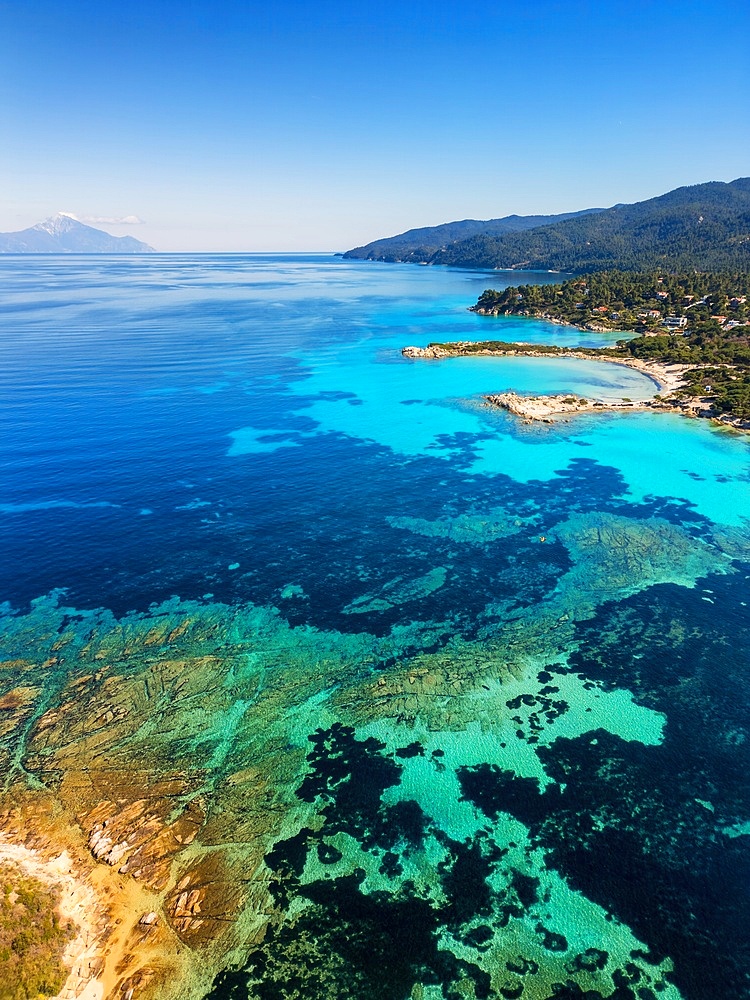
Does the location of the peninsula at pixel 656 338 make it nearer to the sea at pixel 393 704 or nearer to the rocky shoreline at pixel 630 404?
the rocky shoreline at pixel 630 404

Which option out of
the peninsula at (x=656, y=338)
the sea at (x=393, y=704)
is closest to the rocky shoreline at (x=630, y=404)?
the peninsula at (x=656, y=338)

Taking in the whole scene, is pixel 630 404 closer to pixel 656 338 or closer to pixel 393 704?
pixel 656 338

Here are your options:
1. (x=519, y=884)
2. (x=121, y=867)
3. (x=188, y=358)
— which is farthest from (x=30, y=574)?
(x=188, y=358)

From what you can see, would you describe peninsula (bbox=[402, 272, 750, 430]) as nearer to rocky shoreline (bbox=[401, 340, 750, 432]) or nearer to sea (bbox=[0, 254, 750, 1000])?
rocky shoreline (bbox=[401, 340, 750, 432])

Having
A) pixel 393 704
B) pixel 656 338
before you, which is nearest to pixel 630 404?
pixel 656 338

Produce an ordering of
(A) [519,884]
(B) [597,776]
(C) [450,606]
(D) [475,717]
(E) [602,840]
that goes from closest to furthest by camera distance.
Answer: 1. (A) [519,884]
2. (E) [602,840]
3. (B) [597,776]
4. (D) [475,717]
5. (C) [450,606]

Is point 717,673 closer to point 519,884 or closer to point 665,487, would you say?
point 519,884

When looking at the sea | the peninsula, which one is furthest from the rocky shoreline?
the sea

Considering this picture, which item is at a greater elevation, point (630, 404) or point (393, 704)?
point (630, 404)

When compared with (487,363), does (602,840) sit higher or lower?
lower
